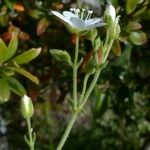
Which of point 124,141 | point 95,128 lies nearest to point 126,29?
point 124,141

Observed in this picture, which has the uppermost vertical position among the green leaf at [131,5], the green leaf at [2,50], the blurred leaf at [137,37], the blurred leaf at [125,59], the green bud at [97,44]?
the green bud at [97,44]

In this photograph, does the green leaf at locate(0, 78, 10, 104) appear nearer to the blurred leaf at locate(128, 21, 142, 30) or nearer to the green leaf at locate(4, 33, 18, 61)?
the green leaf at locate(4, 33, 18, 61)

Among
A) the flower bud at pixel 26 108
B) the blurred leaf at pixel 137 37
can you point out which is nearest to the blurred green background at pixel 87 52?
the blurred leaf at pixel 137 37

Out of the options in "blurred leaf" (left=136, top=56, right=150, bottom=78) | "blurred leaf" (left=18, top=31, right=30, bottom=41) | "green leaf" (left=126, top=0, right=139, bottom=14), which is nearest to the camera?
"green leaf" (left=126, top=0, right=139, bottom=14)

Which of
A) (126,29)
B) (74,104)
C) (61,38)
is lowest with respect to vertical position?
(61,38)

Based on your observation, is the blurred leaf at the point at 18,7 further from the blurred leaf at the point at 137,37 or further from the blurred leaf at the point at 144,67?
the blurred leaf at the point at 144,67

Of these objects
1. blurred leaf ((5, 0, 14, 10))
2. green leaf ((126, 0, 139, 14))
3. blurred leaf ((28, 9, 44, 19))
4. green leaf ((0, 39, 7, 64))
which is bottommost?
blurred leaf ((28, 9, 44, 19))

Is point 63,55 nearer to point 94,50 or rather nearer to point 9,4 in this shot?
point 94,50

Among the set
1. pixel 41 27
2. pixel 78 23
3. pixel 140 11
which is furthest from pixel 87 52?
pixel 78 23

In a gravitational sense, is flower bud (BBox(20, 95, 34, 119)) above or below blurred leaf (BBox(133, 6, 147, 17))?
above

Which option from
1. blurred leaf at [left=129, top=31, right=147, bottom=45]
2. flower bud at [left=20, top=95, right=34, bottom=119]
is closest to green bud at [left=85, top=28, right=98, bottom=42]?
flower bud at [left=20, top=95, right=34, bottom=119]

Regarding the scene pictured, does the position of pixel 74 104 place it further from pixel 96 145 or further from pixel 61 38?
pixel 96 145
